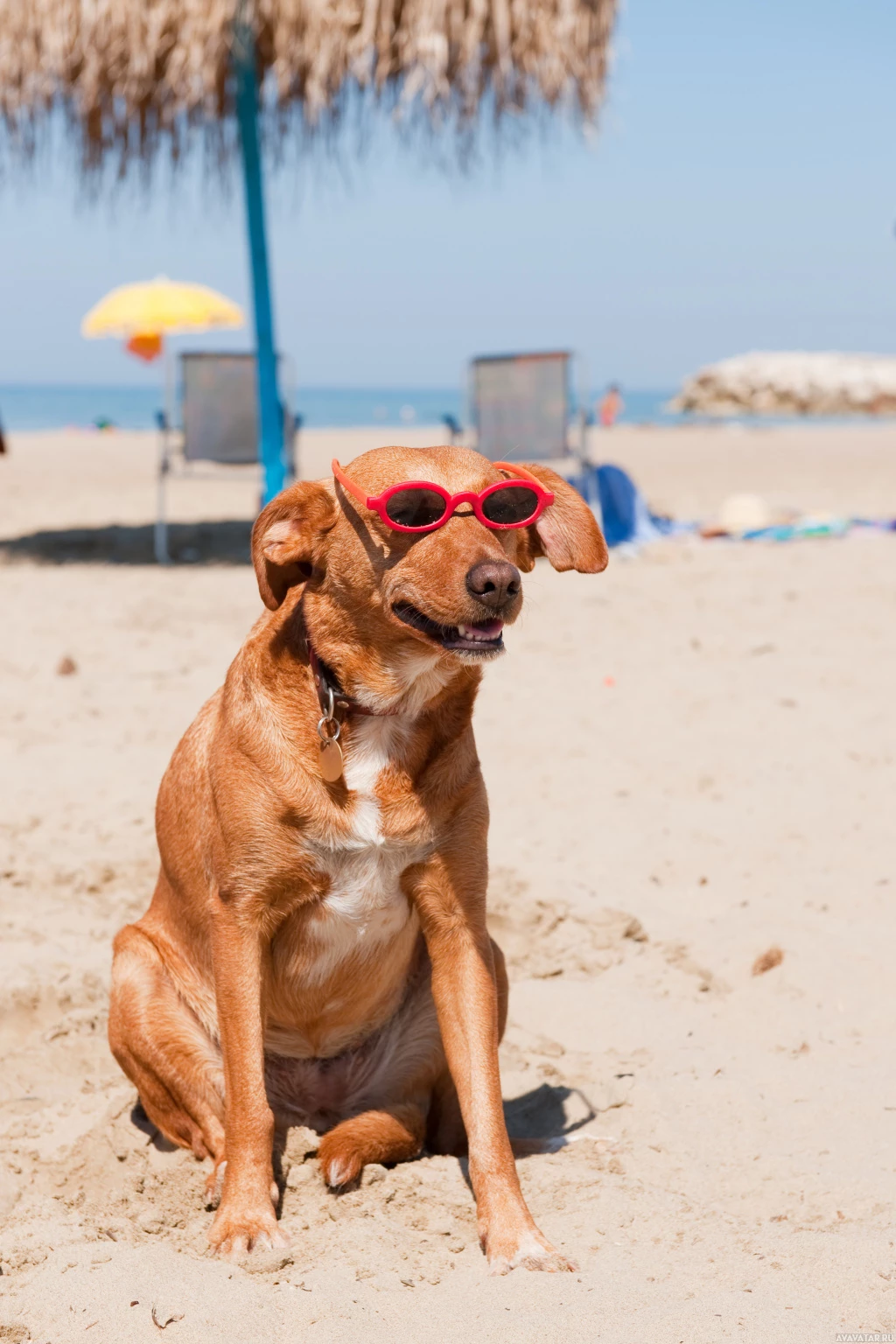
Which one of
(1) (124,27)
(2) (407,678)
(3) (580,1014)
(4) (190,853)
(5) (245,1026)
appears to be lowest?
(3) (580,1014)

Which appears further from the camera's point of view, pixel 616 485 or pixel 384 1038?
pixel 616 485

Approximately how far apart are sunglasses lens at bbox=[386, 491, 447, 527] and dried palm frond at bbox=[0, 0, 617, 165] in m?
7.28

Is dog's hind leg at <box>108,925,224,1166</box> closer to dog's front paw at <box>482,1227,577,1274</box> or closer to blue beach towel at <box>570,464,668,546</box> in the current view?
dog's front paw at <box>482,1227,577,1274</box>

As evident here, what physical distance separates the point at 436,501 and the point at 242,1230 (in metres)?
1.42

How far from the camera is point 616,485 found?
10539 mm

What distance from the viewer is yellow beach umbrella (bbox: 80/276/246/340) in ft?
42.4

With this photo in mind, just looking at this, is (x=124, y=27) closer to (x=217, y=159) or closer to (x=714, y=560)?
(x=217, y=159)

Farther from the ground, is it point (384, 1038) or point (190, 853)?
point (190, 853)

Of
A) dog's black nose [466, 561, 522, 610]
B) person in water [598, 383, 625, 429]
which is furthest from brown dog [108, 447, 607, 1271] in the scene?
person in water [598, 383, 625, 429]

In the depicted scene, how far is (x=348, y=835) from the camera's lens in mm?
2514

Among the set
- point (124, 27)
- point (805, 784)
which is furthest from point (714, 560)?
point (124, 27)

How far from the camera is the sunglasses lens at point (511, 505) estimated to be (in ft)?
8.48

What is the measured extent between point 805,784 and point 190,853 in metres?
2.93

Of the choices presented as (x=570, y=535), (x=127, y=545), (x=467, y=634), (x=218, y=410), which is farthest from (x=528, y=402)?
(x=467, y=634)
